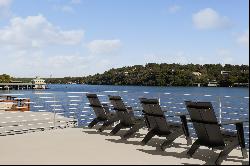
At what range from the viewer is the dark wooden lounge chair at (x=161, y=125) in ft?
20.4

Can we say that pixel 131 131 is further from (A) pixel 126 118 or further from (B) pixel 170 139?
(B) pixel 170 139

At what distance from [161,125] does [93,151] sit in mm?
1157

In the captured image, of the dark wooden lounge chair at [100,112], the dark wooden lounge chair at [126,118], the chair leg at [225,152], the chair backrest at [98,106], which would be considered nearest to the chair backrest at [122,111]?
the dark wooden lounge chair at [126,118]

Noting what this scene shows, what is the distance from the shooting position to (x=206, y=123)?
5316 millimetres

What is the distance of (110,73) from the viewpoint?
4363 inches

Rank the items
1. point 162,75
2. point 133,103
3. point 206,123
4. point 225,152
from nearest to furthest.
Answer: point 225,152
point 206,123
point 133,103
point 162,75

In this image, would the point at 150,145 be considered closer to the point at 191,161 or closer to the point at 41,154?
the point at 191,161

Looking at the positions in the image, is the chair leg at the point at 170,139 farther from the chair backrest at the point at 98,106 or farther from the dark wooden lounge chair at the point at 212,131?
the chair backrest at the point at 98,106

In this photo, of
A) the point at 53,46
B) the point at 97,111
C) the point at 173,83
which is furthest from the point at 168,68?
the point at 97,111

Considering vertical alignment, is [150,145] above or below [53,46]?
below

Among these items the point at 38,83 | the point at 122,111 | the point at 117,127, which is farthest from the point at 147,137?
the point at 38,83

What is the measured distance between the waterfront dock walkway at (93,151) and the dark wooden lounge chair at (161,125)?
8.7 inches

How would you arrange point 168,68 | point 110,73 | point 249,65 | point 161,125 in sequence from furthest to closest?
point 110,73 → point 168,68 → point 161,125 → point 249,65

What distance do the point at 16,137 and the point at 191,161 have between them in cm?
391
